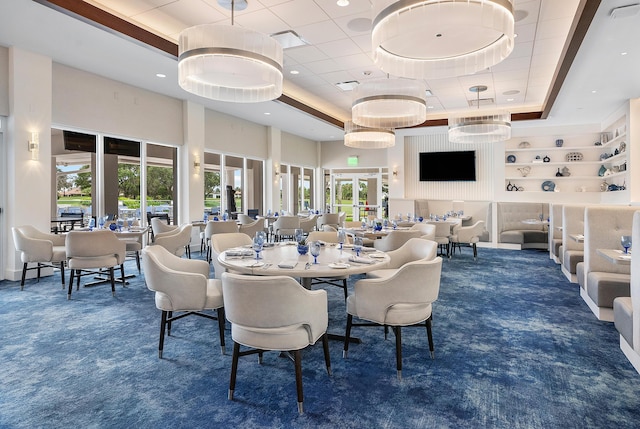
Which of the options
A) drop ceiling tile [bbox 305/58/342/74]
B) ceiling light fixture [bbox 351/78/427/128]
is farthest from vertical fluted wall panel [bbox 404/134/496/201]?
ceiling light fixture [bbox 351/78/427/128]

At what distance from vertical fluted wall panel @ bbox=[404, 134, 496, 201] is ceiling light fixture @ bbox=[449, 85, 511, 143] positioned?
9.86ft

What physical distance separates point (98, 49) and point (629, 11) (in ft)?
22.8

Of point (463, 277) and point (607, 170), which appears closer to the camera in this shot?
point (463, 277)

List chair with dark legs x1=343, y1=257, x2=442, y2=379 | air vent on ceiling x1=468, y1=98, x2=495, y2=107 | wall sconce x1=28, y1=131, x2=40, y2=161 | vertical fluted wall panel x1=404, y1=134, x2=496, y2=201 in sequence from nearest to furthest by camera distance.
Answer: chair with dark legs x1=343, y1=257, x2=442, y2=379 → wall sconce x1=28, y1=131, x2=40, y2=161 → air vent on ceiling x1=468, y1=98, x2=495, y2=107 → vertical fluted wall panel x1=404, y1=134, x2=496, y2=201

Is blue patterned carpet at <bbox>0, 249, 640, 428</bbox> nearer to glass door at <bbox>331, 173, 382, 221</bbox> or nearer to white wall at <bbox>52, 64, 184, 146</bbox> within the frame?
white wall at <bbox>52, 64, 184, 146</bbox>

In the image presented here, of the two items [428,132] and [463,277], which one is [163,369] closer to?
[463,277]

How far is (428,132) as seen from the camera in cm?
1161

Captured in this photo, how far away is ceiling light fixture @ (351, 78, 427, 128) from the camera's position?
5348 millimetres

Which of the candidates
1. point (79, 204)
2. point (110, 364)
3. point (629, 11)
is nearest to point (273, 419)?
point (110, 364)

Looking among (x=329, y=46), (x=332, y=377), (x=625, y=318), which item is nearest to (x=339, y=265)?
(x=332, y=377)

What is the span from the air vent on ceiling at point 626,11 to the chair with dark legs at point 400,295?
3.62 meters

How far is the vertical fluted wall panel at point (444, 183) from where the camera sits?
37.6ft

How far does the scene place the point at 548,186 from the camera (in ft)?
35.3

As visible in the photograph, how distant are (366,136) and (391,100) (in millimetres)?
2310
